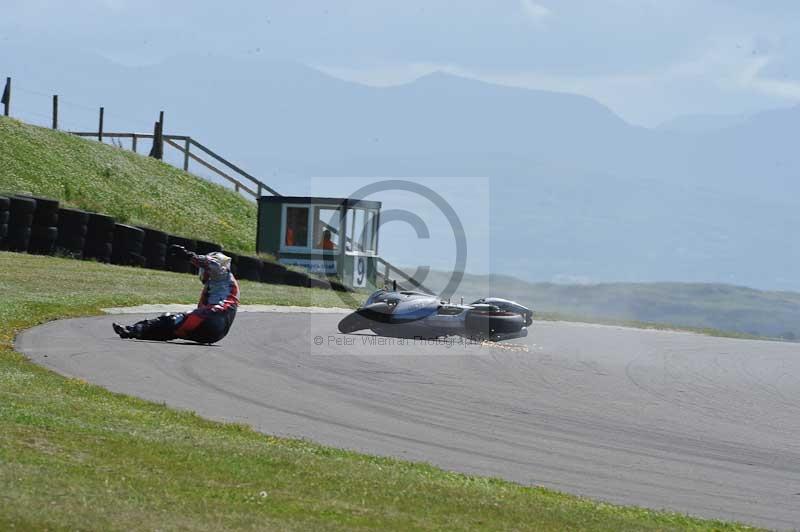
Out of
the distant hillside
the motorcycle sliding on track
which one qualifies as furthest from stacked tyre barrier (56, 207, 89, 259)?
the distant hillside

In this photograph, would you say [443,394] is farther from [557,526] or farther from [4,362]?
[557,526]

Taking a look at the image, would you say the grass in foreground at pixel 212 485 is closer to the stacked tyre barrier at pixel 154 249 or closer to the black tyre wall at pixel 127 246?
the black tyre wall at pixel 127 246

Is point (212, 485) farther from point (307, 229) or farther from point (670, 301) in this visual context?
point (670, 301)

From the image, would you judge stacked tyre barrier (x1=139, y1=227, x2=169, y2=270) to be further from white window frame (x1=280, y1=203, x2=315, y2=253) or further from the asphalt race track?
the asphalt race track

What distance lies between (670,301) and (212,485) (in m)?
124

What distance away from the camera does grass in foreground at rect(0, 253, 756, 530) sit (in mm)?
7629

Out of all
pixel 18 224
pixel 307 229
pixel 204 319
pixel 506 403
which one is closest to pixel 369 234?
pixel 307 229

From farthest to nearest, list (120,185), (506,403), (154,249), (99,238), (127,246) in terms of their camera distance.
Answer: (120,185) → (154,249) → (127,246) → (99,238) → (506,403)

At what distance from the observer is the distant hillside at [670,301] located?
6838 cm

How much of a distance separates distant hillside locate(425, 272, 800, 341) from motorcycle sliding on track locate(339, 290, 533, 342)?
35686 millimetres

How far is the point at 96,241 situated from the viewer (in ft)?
111

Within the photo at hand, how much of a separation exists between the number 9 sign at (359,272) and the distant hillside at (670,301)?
1867 cm

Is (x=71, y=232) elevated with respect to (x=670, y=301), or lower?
lower

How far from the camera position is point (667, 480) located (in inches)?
438
